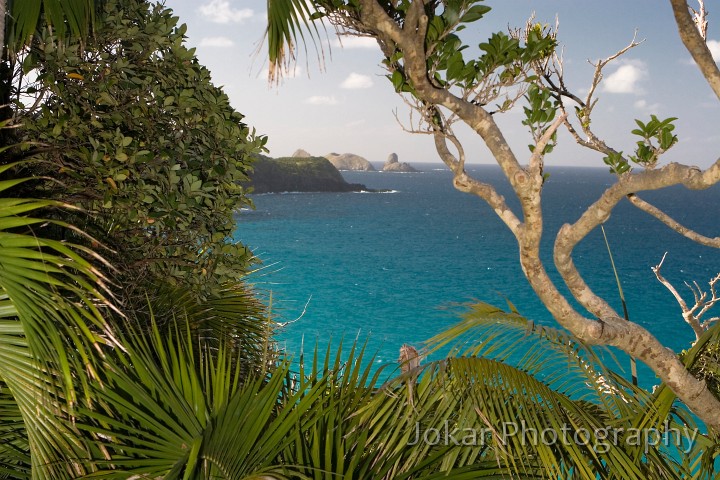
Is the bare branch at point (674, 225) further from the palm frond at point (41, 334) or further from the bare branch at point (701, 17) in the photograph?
the palm frond at point (41, 334)

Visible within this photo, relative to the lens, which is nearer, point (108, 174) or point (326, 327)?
point (108, 174)

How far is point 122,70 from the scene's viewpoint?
9.75 ft

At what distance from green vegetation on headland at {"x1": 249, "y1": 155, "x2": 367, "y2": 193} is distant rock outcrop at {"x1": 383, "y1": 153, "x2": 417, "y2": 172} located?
284 feet

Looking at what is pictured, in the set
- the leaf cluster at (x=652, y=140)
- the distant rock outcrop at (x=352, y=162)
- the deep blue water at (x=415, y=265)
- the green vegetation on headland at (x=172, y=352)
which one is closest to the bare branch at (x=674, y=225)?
the leaf cluster at (x=652, y=140)

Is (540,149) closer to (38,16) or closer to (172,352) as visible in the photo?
(172,352)

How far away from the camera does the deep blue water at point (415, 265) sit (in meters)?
23.7

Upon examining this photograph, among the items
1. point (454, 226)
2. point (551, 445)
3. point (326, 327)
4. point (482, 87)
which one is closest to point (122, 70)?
point (482, 87)

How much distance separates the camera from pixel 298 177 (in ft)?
250

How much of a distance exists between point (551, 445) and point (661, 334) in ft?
78.3

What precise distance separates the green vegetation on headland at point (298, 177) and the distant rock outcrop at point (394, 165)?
8662 cm

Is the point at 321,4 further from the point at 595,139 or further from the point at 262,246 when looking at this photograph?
the point at 262,246

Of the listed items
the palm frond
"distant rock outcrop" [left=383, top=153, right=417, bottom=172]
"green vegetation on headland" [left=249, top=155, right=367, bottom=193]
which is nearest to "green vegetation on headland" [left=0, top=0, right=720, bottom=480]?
the palm frond

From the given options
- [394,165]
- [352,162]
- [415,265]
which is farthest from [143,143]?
[394,165]

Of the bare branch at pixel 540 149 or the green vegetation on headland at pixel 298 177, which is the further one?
the green vegetation on headland at pixel 298 177
